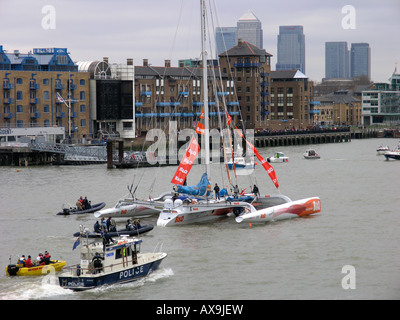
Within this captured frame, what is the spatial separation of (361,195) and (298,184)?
890 cm

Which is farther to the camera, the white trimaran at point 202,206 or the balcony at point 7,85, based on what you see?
the balcony at point 7,85

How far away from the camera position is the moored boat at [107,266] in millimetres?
27797

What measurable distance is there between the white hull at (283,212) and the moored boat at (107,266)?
1142 cm

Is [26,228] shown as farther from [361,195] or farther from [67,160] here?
[67,160]

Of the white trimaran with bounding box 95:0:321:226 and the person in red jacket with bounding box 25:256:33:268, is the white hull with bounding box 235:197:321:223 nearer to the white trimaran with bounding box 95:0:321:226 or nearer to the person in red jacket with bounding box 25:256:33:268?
the white trimaran with bounding box 95:0:321:226

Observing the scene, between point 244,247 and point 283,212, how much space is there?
8.12m

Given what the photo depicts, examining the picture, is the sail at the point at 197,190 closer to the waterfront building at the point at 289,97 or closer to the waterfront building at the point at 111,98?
the waterfront building at the point at 111,98

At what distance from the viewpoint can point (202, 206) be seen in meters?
41.4

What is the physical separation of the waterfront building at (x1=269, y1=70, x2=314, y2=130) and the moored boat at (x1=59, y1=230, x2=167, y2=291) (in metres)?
126

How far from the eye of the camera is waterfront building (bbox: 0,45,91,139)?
93500mm

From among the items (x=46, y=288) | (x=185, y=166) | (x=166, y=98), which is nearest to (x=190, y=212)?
(x=185, y=166)

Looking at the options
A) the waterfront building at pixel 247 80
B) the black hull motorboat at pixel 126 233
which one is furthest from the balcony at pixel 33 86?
the black hull motorboat at pixel 126 233

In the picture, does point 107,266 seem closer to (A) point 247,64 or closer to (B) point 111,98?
(B) point 111,98

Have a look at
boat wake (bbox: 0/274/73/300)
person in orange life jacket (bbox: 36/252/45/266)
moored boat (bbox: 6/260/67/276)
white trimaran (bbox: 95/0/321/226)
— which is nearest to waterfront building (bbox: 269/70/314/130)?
white trimaran (bbox: 95/0/321/226)
